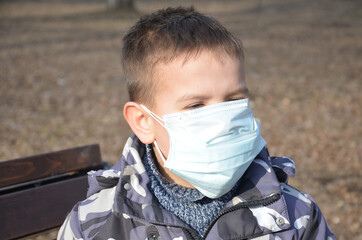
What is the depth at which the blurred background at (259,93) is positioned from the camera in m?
5.46

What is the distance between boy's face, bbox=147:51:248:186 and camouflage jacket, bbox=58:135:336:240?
1.34 ft

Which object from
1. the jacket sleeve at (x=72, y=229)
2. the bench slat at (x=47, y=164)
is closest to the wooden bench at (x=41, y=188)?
the bench slat at (x=47, y=164)

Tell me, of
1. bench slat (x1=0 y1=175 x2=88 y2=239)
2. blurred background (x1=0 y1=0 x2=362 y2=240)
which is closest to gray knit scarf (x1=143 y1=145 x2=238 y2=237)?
bench slat (x1=0 y1=175 x2=88 y2=239)

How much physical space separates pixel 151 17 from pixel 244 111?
0.82 metres

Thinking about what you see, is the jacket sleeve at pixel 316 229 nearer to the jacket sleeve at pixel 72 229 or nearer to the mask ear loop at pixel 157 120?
the mask ear loop at pixel 157 120

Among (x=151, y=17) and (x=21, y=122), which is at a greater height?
(x=151, y=17)

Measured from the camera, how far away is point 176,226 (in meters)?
1.96

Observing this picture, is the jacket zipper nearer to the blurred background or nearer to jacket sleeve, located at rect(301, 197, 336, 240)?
jacket sleeve, located at rect(301, 197, 336, 240)

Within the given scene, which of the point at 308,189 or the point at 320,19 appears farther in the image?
the point at 320,19

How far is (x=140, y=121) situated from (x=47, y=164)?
2.70 ft

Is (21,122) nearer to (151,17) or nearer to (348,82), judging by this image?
(151,17)

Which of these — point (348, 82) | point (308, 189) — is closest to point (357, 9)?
point (348, 82)

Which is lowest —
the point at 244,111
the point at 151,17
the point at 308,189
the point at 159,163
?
the point at 308,189

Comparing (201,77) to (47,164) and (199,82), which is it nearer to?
(199,82)
